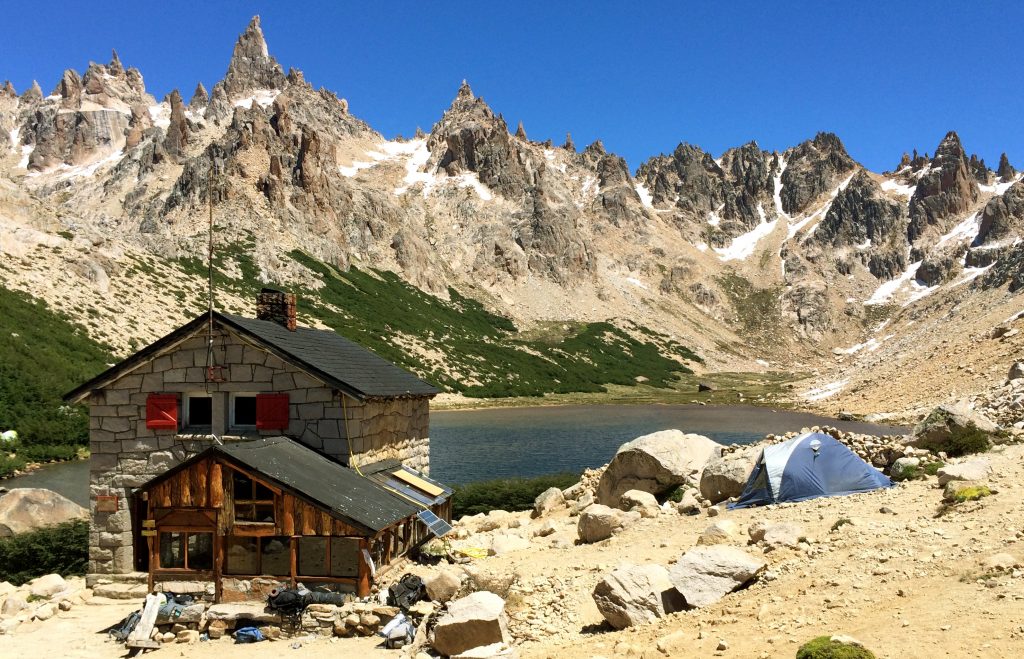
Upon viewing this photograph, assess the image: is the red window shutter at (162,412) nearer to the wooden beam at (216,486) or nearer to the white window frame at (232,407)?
the white window frame at (232,407)

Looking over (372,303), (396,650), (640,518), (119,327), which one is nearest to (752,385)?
(372,303)

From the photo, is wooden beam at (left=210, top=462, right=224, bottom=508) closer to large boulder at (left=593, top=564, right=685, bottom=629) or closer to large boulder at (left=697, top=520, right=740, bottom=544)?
large boulder at (left=593, top=564, right=685, bottom=629)

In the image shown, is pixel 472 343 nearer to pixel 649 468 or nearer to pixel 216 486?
pixel 649 468

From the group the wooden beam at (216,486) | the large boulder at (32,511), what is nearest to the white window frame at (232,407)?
the wooden beam at (216,486)

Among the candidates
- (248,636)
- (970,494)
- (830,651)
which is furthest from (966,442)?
(248,636)

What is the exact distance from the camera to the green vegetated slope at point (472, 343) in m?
114

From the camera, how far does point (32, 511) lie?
2427 centimetres

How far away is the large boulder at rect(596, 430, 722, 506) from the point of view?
2578 cm

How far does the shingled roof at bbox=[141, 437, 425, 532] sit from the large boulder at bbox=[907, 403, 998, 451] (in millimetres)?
17716

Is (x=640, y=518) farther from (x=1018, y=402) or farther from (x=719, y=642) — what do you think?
(x=1018, y=402)

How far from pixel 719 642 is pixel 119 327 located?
259 feet

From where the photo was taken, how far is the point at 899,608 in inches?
422

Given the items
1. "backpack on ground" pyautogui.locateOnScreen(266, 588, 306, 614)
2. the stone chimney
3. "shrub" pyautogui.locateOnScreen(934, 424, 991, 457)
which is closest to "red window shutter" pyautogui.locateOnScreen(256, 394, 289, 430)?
the stone chimney

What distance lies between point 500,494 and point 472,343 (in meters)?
105
